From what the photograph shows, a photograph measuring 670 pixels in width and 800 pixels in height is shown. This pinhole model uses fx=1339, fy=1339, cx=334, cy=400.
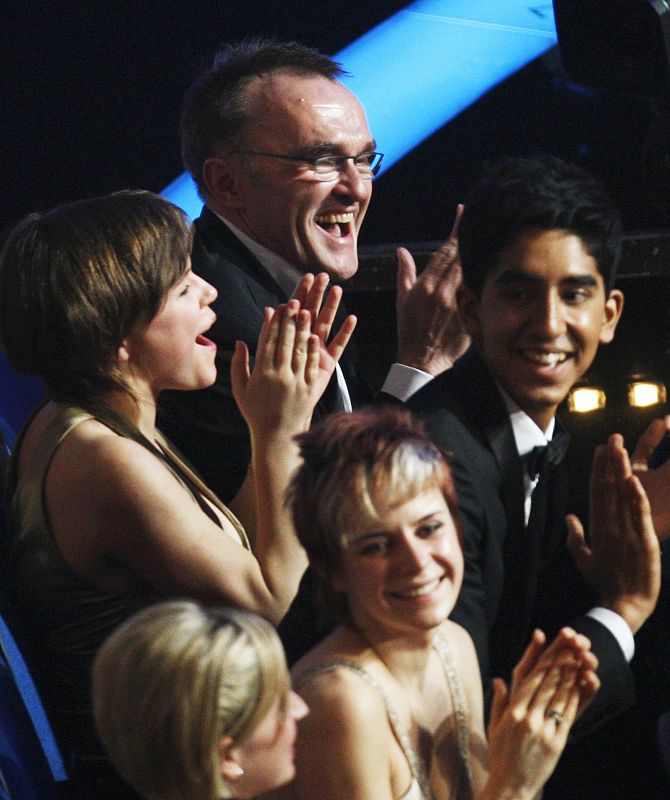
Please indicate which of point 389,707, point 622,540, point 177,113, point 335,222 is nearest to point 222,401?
point 335,222

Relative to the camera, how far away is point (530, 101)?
2926mm

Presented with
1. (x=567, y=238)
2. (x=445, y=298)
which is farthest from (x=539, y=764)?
(x=445, y=298)

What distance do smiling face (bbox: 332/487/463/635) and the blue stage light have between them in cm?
176

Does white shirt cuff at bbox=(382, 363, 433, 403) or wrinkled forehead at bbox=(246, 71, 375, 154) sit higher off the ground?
wrinkled forehead at bbox=(246, 71, 375, 154)

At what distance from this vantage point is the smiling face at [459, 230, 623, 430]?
1.57 meters

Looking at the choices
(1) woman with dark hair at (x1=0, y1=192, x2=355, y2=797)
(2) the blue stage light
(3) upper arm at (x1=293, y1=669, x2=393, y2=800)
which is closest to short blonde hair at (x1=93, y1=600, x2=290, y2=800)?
(3) upper arm at (x1=293, y1=669, x2=393, y2=800)

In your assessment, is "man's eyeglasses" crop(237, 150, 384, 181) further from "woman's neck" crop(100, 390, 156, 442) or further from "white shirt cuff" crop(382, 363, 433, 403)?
"woman's neck" crop(100, 390, 156, 442)

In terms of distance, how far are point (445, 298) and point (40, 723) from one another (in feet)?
2.74

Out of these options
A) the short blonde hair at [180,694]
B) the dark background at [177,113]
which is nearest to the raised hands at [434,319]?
the dark background at [177,113]

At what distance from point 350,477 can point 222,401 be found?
2.38ft

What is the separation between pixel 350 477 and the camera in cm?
126

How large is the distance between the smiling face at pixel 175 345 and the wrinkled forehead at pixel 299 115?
69 cm

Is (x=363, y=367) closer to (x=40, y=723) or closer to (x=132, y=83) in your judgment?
(x=132, y=83)

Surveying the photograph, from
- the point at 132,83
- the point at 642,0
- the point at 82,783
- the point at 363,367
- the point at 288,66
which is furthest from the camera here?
the point at 132,83
